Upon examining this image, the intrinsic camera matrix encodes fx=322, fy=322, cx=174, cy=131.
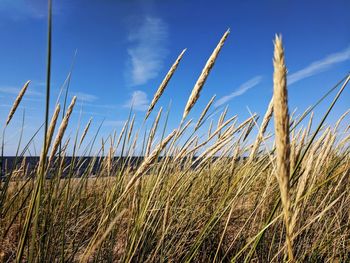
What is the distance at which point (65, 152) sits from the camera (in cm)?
222

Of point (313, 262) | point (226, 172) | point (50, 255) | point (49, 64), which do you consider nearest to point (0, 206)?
point (50, 255)

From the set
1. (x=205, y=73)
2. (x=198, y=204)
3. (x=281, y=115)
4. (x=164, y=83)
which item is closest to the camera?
(x=281, y=115)

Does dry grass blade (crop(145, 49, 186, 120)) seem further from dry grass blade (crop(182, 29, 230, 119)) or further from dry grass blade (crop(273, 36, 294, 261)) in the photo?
dry grass blade (crop(273, 36, 294, 261))

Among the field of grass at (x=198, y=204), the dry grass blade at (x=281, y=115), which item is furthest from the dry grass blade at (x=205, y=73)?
the dry grass blade at (x=281, y=115)

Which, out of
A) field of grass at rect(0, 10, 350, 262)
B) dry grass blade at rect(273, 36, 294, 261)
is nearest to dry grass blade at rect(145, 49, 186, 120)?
field of grass at rect(0, 10, 350, 262)

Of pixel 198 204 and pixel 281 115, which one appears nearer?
pixel 281 115

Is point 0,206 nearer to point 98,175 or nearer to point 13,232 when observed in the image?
point 13,232

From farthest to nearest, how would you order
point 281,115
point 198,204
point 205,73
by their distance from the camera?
point 198,204 < point 205,73 < point 281,115

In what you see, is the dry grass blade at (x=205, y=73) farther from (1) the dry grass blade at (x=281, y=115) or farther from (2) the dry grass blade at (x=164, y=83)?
→ (1) the dry grass blade at (x=281, y=115)

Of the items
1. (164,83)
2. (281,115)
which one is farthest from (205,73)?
(281,115)

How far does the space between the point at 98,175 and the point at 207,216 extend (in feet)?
4.42

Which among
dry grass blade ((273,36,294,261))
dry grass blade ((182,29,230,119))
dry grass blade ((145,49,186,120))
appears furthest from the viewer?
dry grass blade ((145,49,186,120))

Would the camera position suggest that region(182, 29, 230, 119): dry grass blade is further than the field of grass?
Yes

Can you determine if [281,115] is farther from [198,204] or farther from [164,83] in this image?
→ [198,204]
